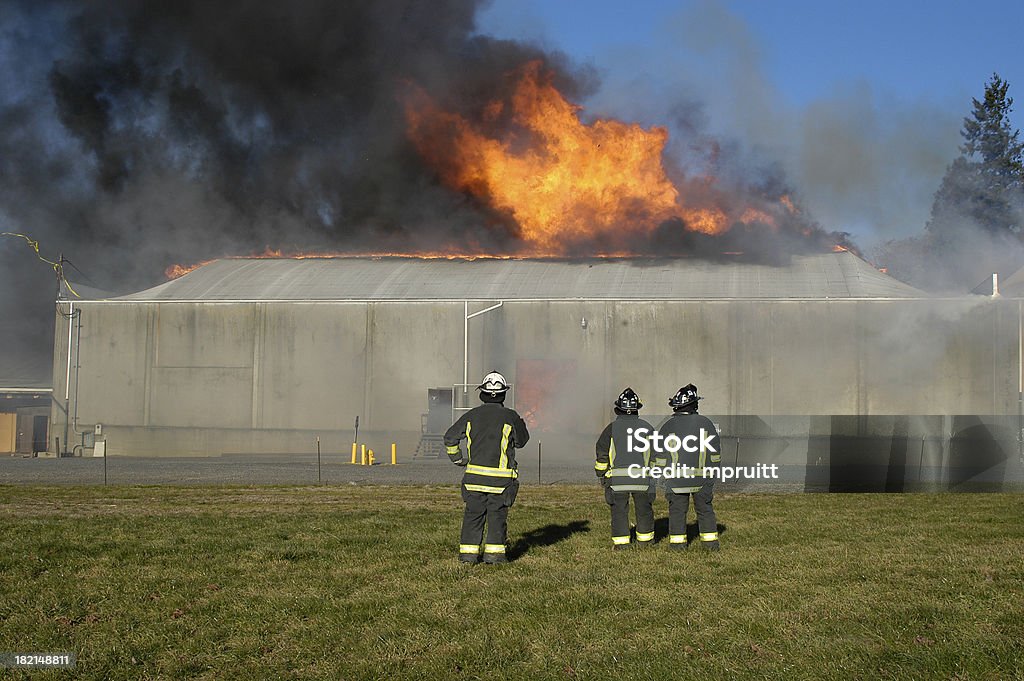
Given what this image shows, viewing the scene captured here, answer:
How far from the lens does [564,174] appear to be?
45.8m

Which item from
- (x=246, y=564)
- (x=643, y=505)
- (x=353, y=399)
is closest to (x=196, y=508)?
(x=246, y=564)

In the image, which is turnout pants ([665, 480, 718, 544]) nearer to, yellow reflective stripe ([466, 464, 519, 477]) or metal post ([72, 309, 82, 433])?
yellow reflective stripe ([466, 464, 519, 477])

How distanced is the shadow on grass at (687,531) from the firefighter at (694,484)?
0.69 metres

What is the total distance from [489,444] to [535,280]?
31.5 meters

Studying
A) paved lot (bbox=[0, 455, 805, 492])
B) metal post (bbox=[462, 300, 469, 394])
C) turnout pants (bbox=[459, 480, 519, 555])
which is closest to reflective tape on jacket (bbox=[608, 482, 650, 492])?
turnout pants (bbox=[459, 480, 519, 555])

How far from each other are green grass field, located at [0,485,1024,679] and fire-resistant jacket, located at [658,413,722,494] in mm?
873

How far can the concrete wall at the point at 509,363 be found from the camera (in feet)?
120

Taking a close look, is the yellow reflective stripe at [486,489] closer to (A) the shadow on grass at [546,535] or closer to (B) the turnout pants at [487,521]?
(B) the turnout pants at [487,521]

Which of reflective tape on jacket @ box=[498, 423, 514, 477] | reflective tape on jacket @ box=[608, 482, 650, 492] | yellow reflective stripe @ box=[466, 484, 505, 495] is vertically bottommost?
reflective tape on jacket @ box=[608, 482, 650, 492]

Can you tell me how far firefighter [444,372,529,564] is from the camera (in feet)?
35.0

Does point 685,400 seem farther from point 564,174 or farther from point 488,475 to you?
point 564,174

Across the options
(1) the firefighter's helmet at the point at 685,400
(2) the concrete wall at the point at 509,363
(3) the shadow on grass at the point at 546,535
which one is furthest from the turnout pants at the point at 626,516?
(2) the concrete wall at the point at 509,363

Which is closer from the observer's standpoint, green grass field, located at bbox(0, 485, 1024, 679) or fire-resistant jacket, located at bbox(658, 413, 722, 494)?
green grass field, located at bbox(0, 485, 1024, 679)

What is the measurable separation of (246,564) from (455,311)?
3035 centimetres
